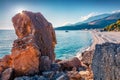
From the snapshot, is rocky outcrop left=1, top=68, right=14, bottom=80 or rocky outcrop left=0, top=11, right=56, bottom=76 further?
rocky outcrop left=0, top=11, right=56, bottom=76

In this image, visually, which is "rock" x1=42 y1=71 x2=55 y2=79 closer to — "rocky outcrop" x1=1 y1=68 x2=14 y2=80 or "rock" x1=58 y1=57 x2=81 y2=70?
"rocky outcrop" x1=1 y1=68 x2=14 y2=80

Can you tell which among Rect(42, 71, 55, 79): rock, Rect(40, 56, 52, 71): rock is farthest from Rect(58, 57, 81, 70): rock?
Rect(42, 71, 55, 79): rock

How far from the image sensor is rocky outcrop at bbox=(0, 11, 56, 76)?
10.9 metres

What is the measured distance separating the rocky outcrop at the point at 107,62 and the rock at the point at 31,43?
434cm

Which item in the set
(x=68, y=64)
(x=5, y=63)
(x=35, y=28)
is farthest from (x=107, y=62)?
(x=68, y=64)

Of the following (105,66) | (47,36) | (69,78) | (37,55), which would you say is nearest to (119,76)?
(105,66)

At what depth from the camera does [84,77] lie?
35.7ft

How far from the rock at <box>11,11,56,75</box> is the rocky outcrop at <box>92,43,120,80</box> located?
434cm

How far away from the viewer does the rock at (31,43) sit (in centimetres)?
1090

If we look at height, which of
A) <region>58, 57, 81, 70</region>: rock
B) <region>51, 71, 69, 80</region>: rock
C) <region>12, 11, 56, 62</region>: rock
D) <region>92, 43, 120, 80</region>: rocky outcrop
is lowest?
<region>58, 57, 81, 70</region>: rock

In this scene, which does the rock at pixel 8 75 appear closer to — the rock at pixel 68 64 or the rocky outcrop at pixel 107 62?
A: the rock at pixel 68 64

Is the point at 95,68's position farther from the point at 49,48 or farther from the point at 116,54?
the point at 49,48

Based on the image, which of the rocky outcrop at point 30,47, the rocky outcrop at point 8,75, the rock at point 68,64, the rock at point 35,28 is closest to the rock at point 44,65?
the rocky outcrop at point 30,47

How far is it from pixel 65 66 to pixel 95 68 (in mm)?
7712
